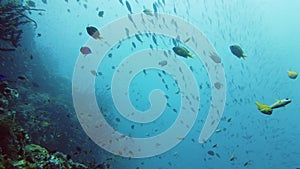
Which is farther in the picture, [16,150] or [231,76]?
[231,76]

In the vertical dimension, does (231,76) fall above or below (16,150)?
above

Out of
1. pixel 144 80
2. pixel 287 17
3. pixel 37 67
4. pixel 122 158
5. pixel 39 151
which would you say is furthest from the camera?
pixel 144 80

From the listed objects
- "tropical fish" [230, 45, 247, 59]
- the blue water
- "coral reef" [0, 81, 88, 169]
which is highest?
the blue water

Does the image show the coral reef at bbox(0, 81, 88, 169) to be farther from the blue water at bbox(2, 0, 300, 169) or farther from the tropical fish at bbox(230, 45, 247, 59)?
the blue water at bbox(2, 0, 300, 169)

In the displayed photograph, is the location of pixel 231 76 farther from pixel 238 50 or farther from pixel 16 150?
pixel 16 150

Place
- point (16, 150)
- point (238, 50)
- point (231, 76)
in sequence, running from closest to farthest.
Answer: point (16, 150), point (238, 50), point (231, 76)

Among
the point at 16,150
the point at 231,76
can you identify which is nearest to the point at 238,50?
the point at 16,150

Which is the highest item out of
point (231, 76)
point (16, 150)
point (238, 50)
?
point (231, 76)

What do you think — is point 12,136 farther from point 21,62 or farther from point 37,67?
point 37,67

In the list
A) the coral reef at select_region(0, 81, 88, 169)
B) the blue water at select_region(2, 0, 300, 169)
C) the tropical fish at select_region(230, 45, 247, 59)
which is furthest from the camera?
the blue water at select_region(2, 0, 300, 169)

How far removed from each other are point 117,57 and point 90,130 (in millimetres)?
89181

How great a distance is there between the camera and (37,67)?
19.6 m

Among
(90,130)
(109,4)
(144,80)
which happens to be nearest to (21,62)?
(90,130)

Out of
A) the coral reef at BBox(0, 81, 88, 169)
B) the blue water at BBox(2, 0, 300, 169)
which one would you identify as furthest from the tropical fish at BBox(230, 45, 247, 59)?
the blue water at BBox(2, 0, 300, 169)
